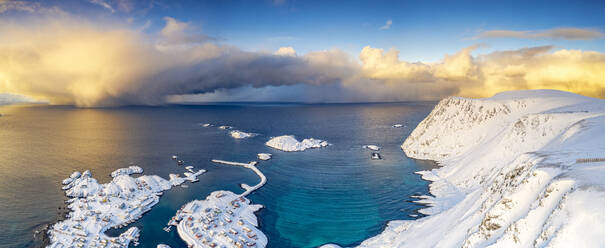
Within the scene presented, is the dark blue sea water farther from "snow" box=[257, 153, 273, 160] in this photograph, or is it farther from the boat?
"snow" box=[257, 153, 273, 160]

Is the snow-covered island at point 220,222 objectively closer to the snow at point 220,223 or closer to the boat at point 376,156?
the snow at point 220,223

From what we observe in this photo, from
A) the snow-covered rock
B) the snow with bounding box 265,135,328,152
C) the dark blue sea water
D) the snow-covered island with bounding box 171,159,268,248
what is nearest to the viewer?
the snow-covered island with bounding box 171,159,268,248

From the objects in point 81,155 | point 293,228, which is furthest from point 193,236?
point 81,155

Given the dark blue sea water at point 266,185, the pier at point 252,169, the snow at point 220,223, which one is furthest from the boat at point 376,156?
the snow at point 220,223

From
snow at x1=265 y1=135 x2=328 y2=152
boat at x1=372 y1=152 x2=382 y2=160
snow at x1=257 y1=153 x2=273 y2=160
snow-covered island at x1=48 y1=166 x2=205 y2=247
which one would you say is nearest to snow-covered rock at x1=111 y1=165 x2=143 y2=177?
snow-covered island at x1=48 y1=166 x2=205 y2=247

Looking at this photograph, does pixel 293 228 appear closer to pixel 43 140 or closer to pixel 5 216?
pixel 5 216

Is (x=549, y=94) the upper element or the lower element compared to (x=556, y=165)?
upper
